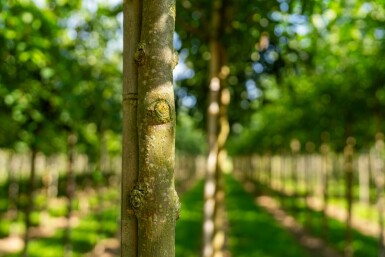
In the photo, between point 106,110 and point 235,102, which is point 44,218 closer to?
point 106,110

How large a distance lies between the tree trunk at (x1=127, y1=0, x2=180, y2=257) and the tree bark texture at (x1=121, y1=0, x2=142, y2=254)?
70 mm

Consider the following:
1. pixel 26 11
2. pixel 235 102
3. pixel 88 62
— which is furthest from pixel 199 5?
pixel 88 62

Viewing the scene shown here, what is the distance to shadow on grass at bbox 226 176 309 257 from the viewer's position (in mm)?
12289

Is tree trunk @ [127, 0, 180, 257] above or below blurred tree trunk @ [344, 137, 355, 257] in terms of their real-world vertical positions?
above

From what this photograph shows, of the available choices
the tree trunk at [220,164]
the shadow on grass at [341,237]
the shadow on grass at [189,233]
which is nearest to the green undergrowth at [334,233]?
the shadow on grass at [341,237]

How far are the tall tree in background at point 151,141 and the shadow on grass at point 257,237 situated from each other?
10.6m

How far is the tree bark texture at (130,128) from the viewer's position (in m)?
1.91

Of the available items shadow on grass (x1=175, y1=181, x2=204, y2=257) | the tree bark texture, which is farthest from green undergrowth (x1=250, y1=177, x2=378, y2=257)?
the tree bark texture

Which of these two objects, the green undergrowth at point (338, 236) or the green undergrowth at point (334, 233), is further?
the green undergrowth at point (334, 233)

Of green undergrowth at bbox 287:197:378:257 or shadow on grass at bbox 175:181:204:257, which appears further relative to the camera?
shadow on grass at bbox 175:181:204:257

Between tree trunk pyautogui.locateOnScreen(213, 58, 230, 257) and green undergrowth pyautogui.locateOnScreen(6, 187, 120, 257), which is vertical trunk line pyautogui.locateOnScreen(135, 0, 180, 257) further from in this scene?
green undergrowth pyautogui.locateOnScreen(6, 187, 120, 257)

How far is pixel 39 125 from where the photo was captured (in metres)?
7.66

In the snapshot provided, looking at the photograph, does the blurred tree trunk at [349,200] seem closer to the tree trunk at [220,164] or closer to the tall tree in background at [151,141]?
the tree trunk at [220,164]

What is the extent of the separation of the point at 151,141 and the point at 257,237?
13.3 m
